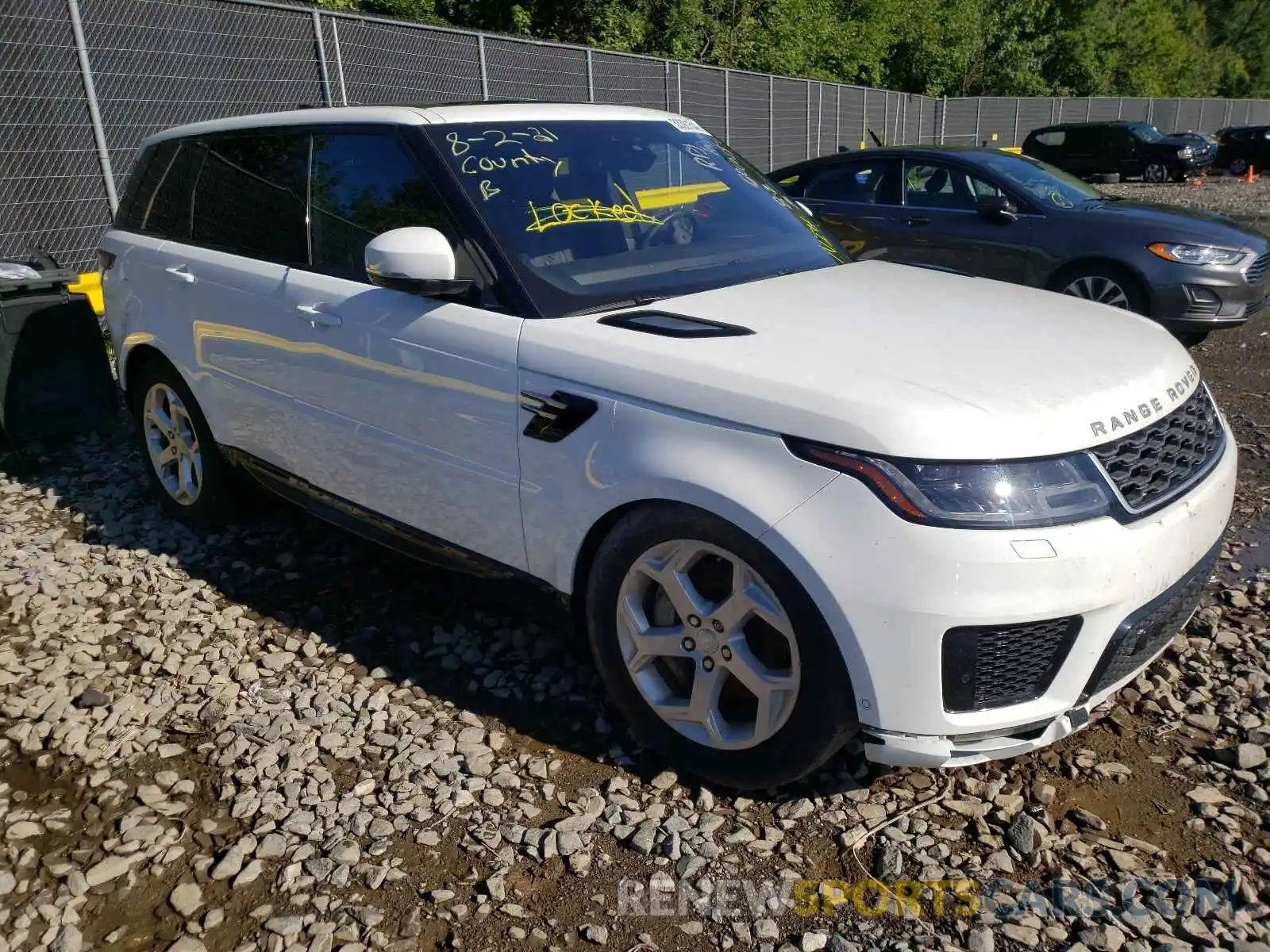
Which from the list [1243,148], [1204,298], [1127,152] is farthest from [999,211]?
[1243,148]

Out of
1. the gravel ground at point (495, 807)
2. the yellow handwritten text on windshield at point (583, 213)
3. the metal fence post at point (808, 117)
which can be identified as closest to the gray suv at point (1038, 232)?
the yellow handwritten text on windshield at point (583, 213)

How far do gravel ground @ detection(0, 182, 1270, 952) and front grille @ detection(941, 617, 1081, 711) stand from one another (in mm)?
462

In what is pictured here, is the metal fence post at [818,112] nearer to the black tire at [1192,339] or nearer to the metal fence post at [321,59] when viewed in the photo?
the metal fence post at [321,59]

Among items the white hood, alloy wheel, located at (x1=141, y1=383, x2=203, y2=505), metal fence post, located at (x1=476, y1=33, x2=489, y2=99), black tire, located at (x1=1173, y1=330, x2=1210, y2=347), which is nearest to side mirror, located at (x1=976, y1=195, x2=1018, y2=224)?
black tire, located at (x1=1173, y1=330, x2=1210, y2=347)

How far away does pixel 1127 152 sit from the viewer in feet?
85.8

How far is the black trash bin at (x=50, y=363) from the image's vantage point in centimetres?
570

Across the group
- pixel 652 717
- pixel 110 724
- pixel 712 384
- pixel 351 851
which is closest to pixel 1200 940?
pixel 652 717

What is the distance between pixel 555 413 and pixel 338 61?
9.06 metres

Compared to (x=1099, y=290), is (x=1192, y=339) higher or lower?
lower

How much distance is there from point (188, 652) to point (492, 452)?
160 cm

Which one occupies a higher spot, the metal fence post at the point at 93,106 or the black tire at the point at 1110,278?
the metal fence post at the point at 93,106

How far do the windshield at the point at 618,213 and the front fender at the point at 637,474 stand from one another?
17.2 inches

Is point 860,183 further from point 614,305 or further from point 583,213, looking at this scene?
point 614,305

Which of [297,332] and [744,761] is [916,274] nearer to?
[744,761]
